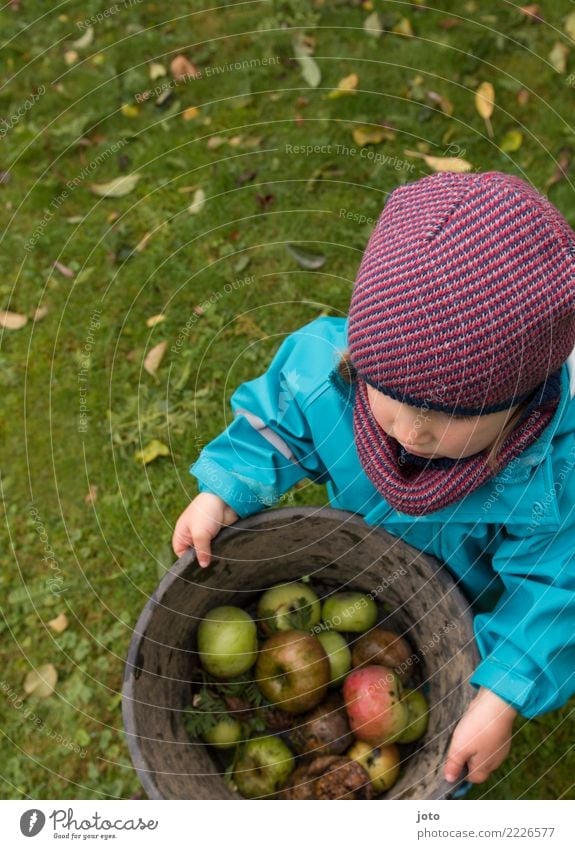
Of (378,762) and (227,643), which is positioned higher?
(227,643)

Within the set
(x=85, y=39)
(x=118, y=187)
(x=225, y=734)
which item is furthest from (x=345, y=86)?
(x=225, y=734)

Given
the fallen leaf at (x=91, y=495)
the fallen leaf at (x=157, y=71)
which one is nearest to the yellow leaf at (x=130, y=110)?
the fallen leaf at (x=157, y=71)

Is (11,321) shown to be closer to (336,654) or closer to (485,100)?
(336,654)

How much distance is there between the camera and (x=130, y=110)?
2.81 meters

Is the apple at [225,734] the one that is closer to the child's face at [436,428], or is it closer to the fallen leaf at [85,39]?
the child's face at [436,428]

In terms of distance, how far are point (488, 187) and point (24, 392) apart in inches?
76.6

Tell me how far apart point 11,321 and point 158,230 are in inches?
23.9

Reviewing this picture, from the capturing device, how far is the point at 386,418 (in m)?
1.29

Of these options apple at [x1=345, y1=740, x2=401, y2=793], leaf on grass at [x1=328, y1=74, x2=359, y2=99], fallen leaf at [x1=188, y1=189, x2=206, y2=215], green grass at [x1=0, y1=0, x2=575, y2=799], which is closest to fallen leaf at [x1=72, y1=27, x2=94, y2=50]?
green grass at [x1=0, y1=0, x2=575, y2=799]

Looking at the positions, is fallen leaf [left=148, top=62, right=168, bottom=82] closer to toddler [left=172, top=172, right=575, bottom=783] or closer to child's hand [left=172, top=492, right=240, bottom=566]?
toddler [left=172, top=172, right=575, bottom=783]
